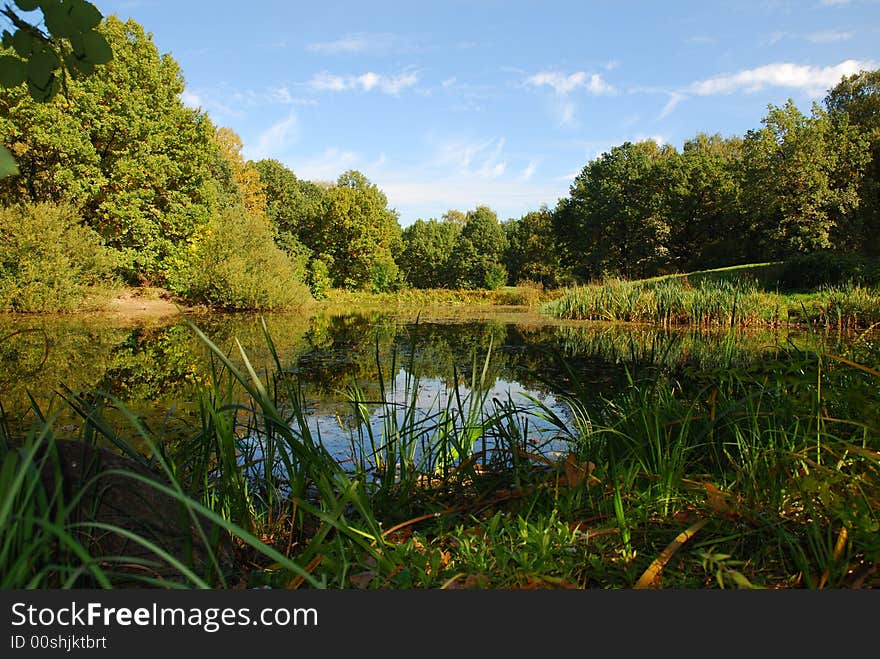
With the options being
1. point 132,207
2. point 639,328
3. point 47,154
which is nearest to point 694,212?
point 639,328

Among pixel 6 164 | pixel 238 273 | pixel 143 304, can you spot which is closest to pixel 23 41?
pixel 6 164

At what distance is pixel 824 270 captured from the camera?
657 inches

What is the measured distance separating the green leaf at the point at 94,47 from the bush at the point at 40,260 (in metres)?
15.9

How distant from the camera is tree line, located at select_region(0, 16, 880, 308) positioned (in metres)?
19.0

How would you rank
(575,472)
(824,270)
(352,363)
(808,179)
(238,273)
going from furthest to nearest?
1. (808,179)
2. (238,273)
3. (824,270)
4. (352,363)
5. (575,472)

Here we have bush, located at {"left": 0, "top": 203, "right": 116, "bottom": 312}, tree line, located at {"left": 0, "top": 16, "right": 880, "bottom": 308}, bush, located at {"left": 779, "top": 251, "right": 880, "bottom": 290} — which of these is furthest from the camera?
tree line, located at {"left": 0, "top": 16, "right": 880, "bottom": 308}

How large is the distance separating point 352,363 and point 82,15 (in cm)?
601

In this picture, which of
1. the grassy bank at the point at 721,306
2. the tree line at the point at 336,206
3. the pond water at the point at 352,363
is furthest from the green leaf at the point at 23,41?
the grassy bank at the point at 721,306

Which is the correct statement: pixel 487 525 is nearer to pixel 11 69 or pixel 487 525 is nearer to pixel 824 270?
pixel 11 69

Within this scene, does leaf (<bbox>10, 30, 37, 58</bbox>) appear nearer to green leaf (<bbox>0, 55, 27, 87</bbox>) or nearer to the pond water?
green leaf (<bbox>0, 55, 27, 87</bbox>)

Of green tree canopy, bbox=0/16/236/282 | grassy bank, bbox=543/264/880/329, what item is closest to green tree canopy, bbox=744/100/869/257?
grassy bank, bbox=543/264/880/329

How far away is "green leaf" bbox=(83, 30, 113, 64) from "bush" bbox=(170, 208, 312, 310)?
59.1 feet

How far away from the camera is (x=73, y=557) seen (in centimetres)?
139

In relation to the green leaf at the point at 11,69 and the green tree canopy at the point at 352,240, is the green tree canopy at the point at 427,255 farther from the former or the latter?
the green leaf at the point at 11,69
